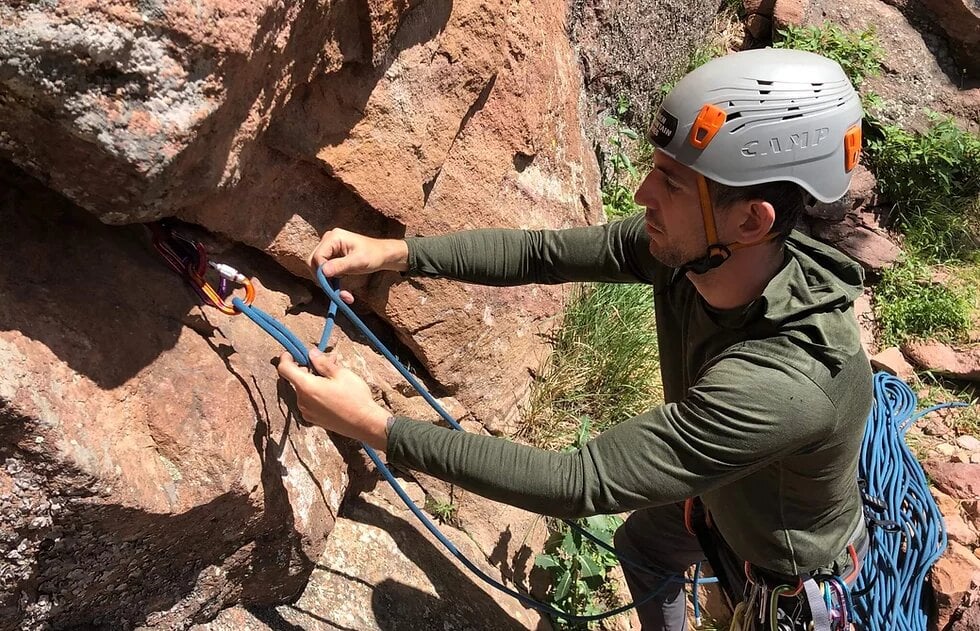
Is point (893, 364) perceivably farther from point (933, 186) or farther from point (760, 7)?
point (760, 7)

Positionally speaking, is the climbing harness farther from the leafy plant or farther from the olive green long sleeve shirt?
the olive green long sleeve shirt

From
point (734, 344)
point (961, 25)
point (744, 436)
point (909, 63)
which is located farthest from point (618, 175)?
point (961, 25)

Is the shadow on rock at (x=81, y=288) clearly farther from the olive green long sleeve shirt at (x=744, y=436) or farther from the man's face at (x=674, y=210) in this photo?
the man's face at (x=674, y=210)

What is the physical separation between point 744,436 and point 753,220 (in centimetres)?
50

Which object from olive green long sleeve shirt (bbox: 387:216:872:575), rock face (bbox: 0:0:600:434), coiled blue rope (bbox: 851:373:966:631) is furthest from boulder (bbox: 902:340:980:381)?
olive green long sleeve shirt (bbox: 387:216:872:575)

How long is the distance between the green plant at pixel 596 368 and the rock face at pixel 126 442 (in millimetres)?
1397

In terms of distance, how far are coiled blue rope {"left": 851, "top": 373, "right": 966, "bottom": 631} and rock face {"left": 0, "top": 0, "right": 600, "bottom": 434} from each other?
144cm

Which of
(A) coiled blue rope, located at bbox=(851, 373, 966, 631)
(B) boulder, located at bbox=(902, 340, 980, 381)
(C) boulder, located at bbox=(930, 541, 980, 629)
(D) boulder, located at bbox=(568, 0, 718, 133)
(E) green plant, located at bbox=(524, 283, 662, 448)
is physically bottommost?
(B) boulder, located at bbox=(902, 340, 980, 381)

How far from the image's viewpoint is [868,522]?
101 inches

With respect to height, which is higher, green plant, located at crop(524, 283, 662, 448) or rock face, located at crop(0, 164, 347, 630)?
rock face, located at crop(0, 164, 347, 630)

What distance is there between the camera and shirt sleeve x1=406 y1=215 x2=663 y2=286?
7.22 feet

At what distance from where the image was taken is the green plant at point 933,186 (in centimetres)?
526

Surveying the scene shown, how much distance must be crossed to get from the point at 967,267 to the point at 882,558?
3193 mm

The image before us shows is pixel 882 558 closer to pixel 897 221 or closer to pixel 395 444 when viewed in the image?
pixel 395 444
